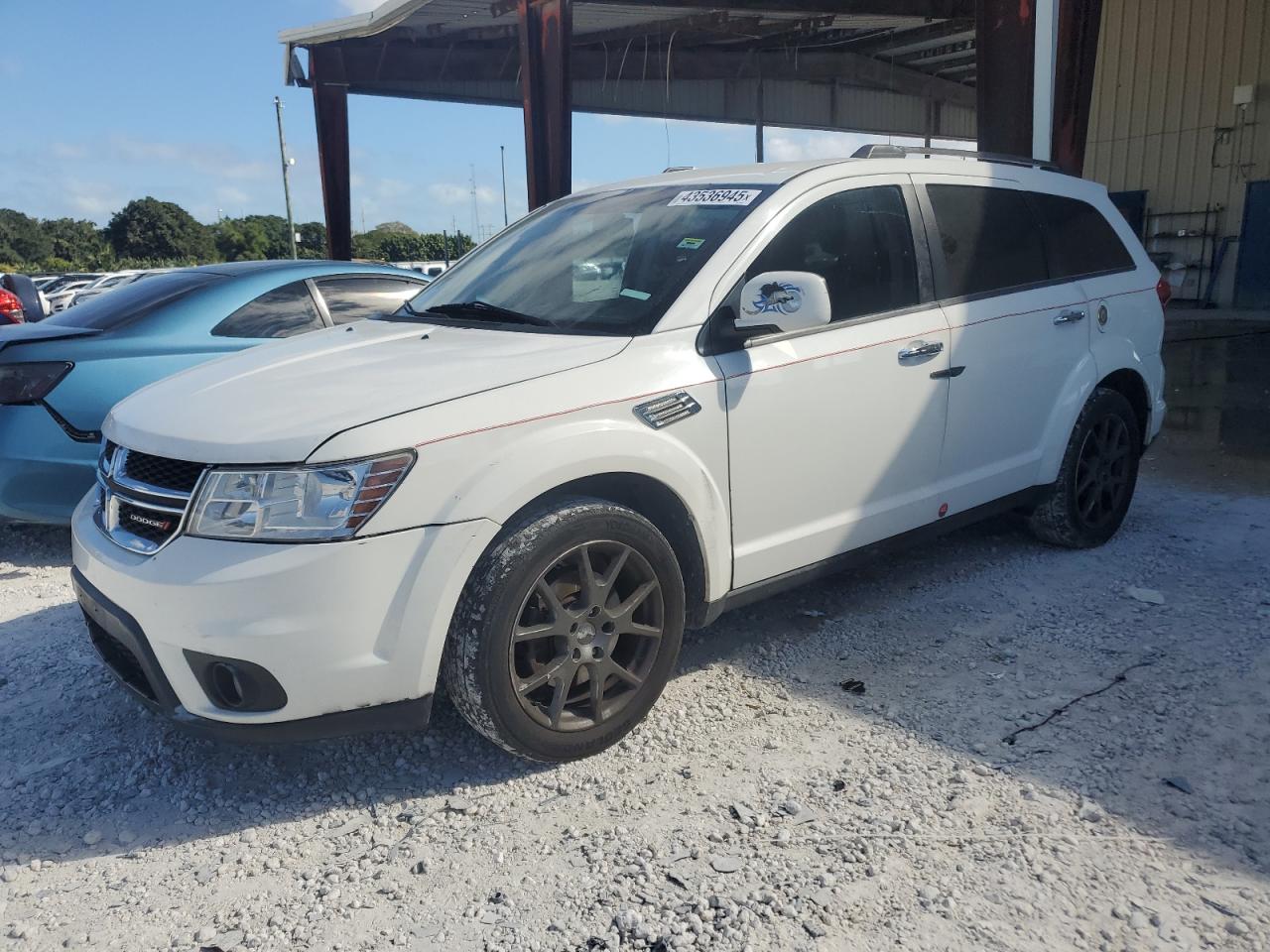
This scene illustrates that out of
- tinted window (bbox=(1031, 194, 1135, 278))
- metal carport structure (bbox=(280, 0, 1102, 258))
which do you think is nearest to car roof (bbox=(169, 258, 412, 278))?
tinted window (bbox=(1031, 194, 1135, 278))

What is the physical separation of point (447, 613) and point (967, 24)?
19413mm

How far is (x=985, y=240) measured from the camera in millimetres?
4215

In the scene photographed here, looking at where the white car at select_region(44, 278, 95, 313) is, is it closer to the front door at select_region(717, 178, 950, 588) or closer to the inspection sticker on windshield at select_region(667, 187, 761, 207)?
the inspection sticker on windshield at select_region(667, 187, 761, 207)

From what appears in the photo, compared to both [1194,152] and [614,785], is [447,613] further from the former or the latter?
[1194,152]

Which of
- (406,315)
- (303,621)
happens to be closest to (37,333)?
(406,315)

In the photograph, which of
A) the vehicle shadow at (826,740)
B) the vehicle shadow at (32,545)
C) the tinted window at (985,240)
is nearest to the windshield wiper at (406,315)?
the vehicle shadow at (826,740)

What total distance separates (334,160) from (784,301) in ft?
61.5

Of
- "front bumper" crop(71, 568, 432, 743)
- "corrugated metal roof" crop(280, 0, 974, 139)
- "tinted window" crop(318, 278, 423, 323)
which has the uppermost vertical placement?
"corrugated metal roof" crop(280, 0, 974, 139)

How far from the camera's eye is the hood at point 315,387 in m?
2.64

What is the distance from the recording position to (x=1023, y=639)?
3.88m

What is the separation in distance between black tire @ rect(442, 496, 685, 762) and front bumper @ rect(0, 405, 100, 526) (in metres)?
2.96

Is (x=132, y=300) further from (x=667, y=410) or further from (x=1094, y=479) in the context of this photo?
(x=1094, y=479)

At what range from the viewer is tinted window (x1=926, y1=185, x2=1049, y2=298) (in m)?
4.05

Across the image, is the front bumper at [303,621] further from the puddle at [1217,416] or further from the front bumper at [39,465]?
the puddle at [1217,416]
